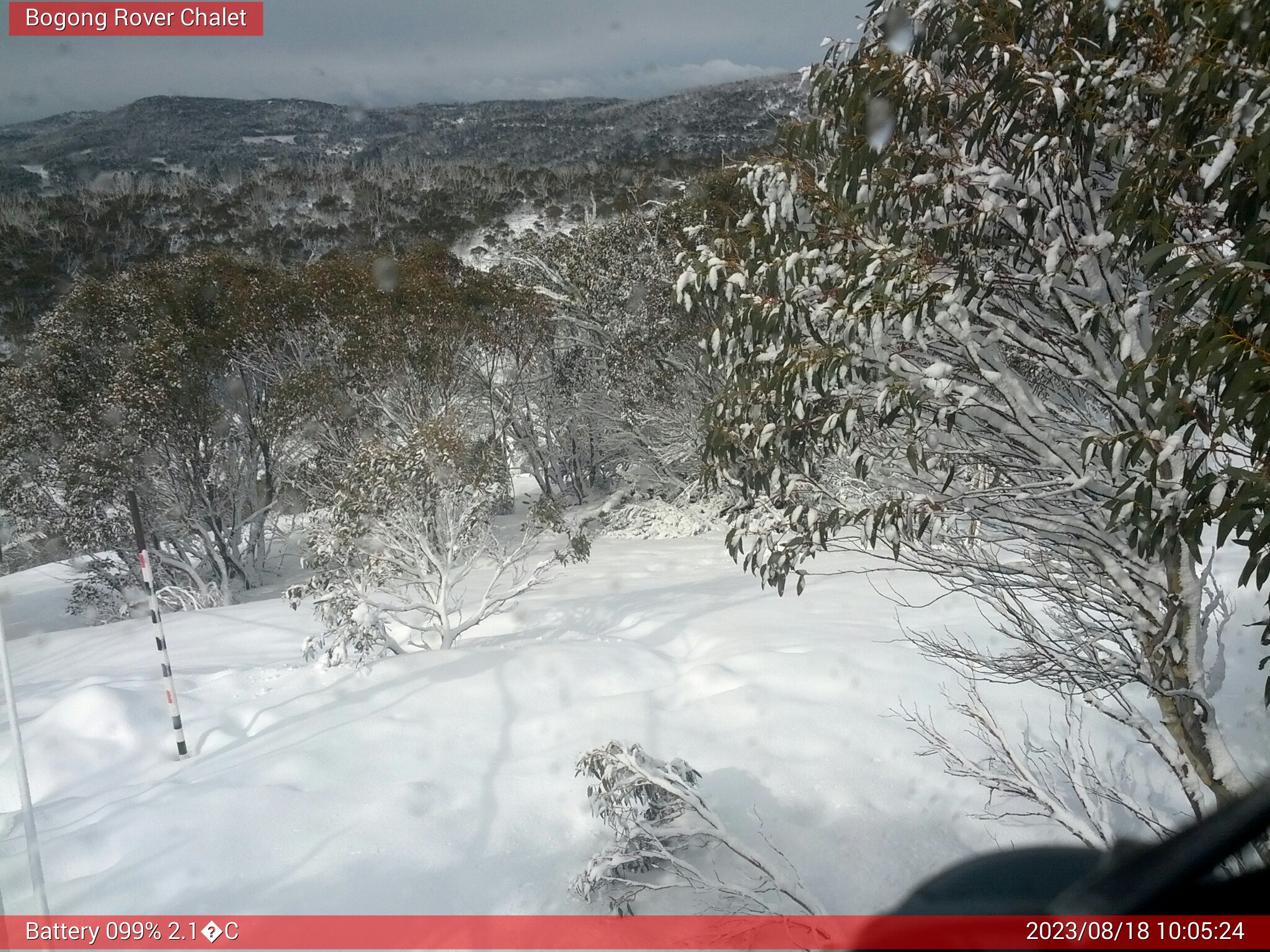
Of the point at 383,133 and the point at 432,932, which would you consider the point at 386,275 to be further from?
the point at 383,133

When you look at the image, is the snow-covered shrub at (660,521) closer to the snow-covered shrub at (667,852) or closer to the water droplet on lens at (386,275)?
the water droplet on lens at (386,275)

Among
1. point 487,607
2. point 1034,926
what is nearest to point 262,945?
point 1034,926

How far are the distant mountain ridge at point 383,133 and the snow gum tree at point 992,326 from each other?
1101 inches

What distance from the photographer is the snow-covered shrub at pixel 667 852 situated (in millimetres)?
3816

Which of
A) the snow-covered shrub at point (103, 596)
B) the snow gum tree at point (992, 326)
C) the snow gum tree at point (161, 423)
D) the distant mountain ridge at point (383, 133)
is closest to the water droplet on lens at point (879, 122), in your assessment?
the snow gum tree at point (992, 326)

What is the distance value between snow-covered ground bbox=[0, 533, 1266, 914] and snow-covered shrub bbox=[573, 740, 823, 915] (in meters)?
0.27

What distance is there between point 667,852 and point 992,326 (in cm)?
294

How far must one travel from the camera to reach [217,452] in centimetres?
1600

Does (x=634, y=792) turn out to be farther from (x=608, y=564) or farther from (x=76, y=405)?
(x=76, y=405)

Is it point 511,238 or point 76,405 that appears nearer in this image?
point 76,405

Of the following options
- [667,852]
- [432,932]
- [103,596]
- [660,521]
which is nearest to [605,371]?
[660,521]

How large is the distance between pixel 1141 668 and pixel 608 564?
395 inches

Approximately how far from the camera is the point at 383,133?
5341cm

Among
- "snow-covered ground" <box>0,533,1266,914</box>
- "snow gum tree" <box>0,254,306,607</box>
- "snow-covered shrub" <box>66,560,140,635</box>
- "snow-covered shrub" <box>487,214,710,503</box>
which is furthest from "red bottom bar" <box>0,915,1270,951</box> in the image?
"snow-covered shrub" <box>66,560,140,635</box>
